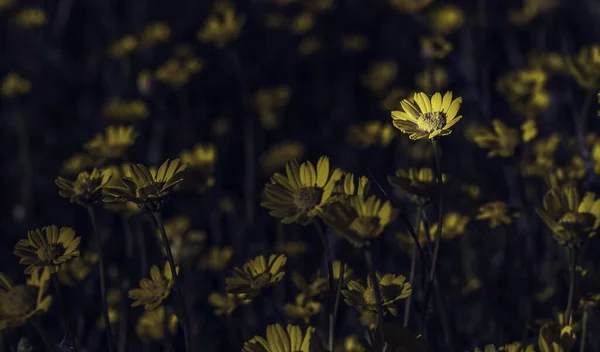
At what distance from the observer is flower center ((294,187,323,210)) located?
1.88 m

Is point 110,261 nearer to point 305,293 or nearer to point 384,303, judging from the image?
point 305,293

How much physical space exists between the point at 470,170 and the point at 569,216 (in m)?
2.15

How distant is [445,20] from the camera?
15.2 feet

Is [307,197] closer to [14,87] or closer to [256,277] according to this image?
[256,277]

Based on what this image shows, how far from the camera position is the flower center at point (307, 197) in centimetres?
188

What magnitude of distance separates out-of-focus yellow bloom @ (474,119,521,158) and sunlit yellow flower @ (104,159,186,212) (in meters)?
1.19

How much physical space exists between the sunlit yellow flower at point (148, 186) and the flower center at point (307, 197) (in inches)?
12.7

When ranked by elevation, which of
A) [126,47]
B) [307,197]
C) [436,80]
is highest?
[126,47]

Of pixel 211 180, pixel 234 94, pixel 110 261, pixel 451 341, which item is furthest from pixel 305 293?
pixel 234 94

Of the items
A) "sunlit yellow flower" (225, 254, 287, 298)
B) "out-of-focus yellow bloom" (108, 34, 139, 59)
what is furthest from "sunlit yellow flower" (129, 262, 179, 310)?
"out-of-focus yellow bloom" (108, 34, 139, 59)

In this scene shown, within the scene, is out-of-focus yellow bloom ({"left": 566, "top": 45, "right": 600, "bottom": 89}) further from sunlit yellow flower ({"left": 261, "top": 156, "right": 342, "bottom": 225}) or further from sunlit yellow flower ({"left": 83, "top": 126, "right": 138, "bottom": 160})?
sunlit yellow flower ({"left": 83, "top": 126, "right": 138, "bottom": 160})

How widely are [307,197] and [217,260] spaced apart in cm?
134

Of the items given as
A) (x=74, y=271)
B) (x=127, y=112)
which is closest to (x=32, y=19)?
(x=127, y=112)

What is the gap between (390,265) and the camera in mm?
3395
